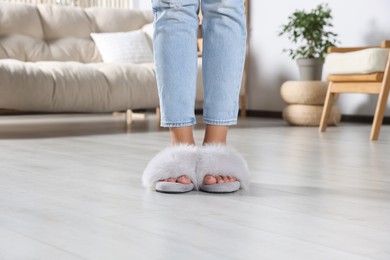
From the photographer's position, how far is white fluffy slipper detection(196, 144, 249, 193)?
4.33 ft

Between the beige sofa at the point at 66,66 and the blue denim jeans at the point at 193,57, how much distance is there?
64.5 inches

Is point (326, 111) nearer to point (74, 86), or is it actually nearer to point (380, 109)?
point (380, 109)

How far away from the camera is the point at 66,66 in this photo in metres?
3.10

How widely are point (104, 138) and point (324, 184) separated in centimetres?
149

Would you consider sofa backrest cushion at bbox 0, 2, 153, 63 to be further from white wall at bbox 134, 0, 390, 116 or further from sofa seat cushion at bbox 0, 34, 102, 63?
white wall at bbox 134, 0, 390, 116

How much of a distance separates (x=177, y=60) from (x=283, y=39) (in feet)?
10.7

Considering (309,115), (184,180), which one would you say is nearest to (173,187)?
(184,180)

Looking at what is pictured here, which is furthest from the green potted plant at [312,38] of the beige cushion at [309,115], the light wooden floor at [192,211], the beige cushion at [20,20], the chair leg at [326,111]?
the light wooden floor at [192,211]

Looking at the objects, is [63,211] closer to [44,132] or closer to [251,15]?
[44,132]

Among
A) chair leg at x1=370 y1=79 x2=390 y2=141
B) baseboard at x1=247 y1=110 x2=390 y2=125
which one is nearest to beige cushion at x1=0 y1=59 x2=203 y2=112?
chair leg at x1=370 y1=79 x2=390 y2=141

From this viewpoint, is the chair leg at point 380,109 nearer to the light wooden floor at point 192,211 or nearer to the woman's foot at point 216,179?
the light wooden floor at point 192,211

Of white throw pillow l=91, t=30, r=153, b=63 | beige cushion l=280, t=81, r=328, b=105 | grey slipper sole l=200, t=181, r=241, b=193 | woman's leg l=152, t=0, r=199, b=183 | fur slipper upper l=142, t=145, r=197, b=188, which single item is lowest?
beige cushion l=280, t=81, r=328, b=105

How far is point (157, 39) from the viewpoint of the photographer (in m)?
1.38

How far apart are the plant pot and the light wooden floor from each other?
6.10ft
